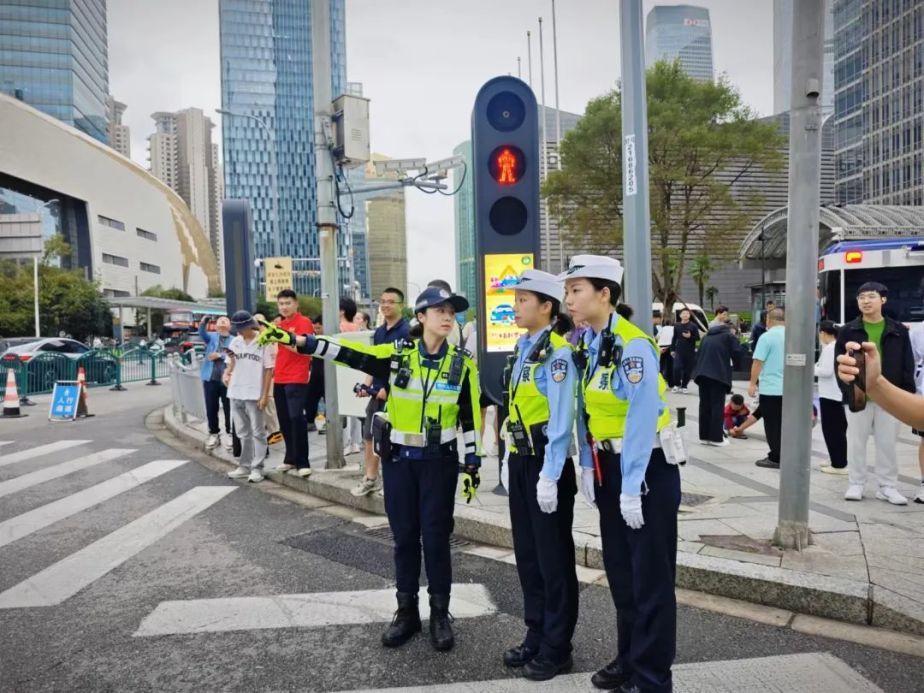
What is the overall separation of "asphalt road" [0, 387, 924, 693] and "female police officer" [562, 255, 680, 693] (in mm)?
583

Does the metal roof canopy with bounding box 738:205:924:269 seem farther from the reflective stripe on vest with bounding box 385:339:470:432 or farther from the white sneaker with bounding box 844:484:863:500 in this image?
the reflective stripe on vest with bounding box 385:339:470:432

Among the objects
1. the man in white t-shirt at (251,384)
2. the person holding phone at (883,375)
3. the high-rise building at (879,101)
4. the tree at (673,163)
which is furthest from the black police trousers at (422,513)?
the high-rise building at (879,101)

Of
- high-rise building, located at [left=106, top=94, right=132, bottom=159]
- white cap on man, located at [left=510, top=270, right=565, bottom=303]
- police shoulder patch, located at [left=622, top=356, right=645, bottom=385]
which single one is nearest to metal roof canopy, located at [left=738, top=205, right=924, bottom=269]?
white cap on man, located at [left=510, top=270, right=565, bottom=303]

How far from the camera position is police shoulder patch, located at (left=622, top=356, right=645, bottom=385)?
9.38ft

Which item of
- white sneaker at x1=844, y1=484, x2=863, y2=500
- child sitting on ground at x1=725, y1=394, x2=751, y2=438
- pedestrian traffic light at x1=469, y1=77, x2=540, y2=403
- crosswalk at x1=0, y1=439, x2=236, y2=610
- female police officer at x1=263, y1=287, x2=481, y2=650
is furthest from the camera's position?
child sitting on ground at x1=725, y1=394, x2=751, y2=438

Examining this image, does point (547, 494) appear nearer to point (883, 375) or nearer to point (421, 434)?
point (421, 434)

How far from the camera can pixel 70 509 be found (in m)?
6.85

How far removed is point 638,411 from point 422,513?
150 centimetres

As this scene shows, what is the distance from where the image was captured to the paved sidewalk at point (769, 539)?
402 centimetres

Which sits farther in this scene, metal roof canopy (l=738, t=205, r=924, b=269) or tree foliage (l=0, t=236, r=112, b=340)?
tree foliage (l=0, t=236, r=112, b=340)

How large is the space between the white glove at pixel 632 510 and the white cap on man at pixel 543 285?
3.66 ft

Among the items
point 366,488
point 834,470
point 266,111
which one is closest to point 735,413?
A: point 834,470

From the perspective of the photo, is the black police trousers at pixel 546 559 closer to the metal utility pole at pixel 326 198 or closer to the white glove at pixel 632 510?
the white glove at pixel 632 510

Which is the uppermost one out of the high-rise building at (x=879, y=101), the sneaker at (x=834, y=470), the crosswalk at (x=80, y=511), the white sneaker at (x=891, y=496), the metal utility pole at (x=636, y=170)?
the high-rise building at (x=879, y=101)
